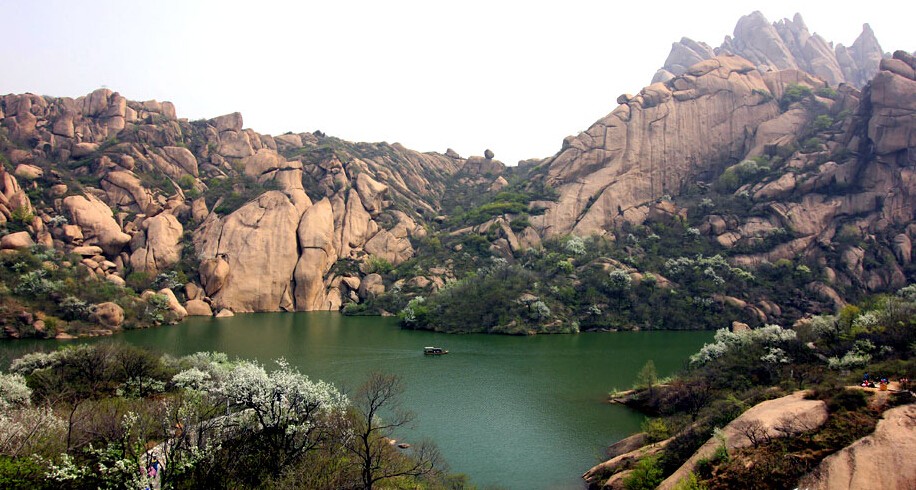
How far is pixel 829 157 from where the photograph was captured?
2990 inches

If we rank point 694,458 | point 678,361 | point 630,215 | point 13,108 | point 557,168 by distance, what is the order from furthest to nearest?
point 557,168 < point 630,215 < point 13,108 < point 678,361 < point 694,458

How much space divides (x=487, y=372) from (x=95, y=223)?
56.2 meters

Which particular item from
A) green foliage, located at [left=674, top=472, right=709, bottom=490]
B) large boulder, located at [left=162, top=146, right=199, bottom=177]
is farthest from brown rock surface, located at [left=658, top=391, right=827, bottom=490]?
large boulder, located at [left=162, top=146, right=199, bottom=177]

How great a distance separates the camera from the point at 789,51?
13550 centimetres

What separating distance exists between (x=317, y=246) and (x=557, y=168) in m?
45.5

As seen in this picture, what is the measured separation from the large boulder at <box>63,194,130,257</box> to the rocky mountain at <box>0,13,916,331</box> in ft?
0.79

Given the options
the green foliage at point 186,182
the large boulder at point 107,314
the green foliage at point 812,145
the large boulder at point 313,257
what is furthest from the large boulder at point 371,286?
the green foliage at point 812,145

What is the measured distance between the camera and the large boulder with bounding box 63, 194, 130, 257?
6612 cm

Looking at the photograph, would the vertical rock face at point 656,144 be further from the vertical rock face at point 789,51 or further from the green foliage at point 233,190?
the green foliage at point 233,190

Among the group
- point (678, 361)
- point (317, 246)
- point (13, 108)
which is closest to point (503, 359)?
point (678, 361)

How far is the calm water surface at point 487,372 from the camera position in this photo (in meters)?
25.1

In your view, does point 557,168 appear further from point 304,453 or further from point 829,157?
point 304,453

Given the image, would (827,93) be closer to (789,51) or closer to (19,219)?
(789,51)

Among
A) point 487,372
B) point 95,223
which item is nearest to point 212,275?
point 95,223
